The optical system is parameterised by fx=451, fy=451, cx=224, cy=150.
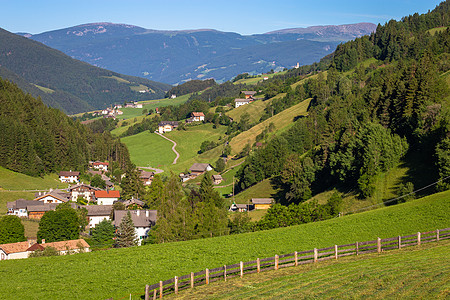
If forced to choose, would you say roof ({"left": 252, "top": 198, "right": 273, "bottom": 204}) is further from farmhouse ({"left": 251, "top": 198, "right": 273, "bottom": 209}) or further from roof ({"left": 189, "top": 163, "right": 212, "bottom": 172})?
roof ({"left": 189, "top": 163, "right": 212, "bottom": 172})

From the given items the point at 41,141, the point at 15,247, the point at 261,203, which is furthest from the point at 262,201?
the point at 41,141

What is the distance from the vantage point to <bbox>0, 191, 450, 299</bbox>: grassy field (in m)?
30.6

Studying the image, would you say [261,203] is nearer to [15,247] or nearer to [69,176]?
[15,247]

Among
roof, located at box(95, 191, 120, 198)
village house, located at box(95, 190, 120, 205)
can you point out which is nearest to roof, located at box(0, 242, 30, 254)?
village house, located at box(95, 190, 120, 205)

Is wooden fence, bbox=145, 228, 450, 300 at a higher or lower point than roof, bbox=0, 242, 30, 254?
higher

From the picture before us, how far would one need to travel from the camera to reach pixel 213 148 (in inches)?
7510

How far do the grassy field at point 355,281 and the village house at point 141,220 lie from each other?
2398 inches

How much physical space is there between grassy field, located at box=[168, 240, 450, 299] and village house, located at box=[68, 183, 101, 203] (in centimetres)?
10427

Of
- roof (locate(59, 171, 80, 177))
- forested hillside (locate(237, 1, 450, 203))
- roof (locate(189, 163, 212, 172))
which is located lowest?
roof (locate(189, 163, 212, 172))

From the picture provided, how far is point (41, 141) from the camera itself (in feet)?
500

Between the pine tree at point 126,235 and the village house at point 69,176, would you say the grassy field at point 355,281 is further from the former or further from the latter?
the village house at point 69,176

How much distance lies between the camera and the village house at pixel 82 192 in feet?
412

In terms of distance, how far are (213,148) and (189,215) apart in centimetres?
12708

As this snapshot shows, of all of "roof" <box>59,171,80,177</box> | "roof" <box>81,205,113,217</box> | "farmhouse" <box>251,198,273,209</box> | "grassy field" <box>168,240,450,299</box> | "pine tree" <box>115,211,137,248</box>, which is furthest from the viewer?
"roof" <box>59,171,80,177</box>
